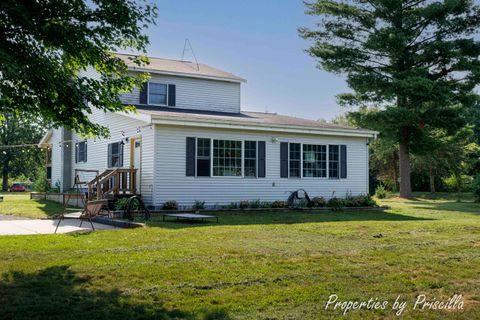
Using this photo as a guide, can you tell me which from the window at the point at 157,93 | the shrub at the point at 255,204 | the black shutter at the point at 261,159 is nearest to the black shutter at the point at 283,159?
the black shutter at the point at 261,159

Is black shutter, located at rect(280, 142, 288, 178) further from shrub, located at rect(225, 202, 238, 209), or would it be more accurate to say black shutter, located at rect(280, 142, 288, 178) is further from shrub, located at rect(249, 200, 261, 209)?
shrub, located at rect(225, 202, 238, 209)

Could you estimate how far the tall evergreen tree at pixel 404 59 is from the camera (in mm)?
23688

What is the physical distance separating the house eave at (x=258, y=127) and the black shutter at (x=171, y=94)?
194 inches

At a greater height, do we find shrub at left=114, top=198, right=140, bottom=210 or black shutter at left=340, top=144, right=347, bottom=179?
black shutter at left=340, top=144, right=347, bottom=179

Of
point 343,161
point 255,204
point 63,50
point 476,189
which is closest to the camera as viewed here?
point 63,50

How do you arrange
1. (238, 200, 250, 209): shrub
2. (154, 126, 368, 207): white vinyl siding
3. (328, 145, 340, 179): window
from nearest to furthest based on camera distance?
(154, 126, 368, 207): white vinyl siding
(238, 200, 250, 209): shrub
(328, 145, 340, 179): window

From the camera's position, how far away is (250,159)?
54.9ft

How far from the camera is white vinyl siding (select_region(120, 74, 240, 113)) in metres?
20.1

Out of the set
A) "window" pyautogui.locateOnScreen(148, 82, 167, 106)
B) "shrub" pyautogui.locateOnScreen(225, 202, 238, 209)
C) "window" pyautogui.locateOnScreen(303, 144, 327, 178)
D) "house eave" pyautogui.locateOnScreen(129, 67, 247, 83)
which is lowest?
"shrub" pyautogui.locateOnScreen(225, 202, 238, 209)

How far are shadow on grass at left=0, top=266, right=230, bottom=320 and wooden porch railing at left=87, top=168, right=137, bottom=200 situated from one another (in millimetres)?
9577

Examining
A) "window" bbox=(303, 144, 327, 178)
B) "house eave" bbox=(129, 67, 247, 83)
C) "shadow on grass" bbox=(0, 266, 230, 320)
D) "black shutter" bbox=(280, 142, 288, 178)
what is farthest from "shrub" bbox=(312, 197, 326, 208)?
"shadow on grass" bbox=(0, 266, 230, 320)

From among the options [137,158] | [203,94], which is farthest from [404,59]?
[137,158]

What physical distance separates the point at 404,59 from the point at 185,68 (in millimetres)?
11654

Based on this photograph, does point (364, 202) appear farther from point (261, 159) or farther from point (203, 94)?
point (203, 94)
